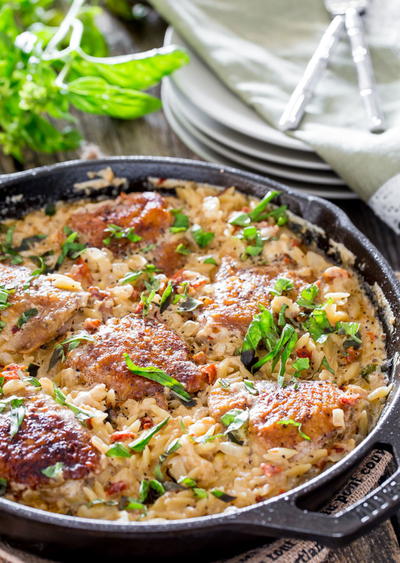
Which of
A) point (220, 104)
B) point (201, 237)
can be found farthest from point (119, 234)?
point (220, 104)

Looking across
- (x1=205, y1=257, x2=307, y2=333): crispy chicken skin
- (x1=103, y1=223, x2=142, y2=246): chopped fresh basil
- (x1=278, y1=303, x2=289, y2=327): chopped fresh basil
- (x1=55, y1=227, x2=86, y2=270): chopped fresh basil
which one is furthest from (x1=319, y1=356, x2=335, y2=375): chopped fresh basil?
(x1=55, y1=227, x2=86, y2=270): chopped fresh basil

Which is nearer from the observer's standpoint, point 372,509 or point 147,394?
point 372,509

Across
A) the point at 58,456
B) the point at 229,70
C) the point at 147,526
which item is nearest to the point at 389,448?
the point at 147,526

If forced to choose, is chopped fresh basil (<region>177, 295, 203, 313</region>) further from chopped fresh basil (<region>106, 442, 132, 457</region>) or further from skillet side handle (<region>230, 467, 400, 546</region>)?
skillet side handle (<region>230, 467, 400, 546</region>)

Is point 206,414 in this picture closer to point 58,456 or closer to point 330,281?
point 58,456

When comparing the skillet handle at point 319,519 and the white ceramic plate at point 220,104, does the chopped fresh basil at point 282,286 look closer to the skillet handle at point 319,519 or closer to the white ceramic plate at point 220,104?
the skillet handle at point 319,519

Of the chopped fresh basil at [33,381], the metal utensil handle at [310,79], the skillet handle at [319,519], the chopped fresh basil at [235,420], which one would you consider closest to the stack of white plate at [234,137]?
the metal utensil handle at [310,79]

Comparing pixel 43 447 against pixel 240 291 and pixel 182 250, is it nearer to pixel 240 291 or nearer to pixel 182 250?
pixel 240 291
